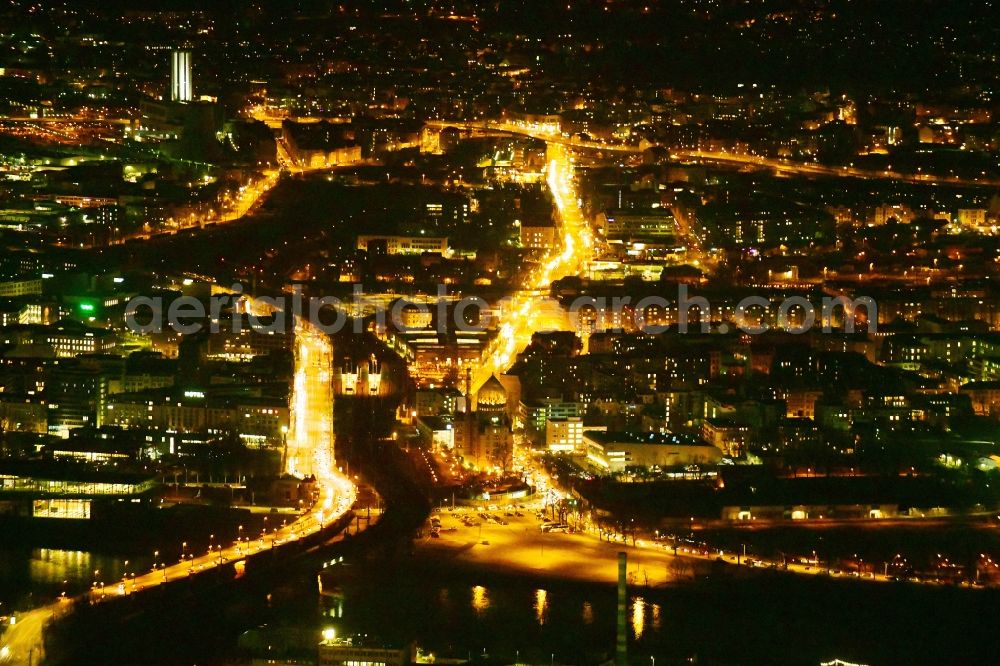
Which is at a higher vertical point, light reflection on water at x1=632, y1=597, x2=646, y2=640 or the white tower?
the white tower

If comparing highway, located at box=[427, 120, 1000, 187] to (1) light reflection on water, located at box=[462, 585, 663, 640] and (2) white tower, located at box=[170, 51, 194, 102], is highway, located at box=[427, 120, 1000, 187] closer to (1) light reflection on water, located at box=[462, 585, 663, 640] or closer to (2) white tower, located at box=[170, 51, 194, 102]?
(2) white tower, located at box=[170, 51, 194, 102]

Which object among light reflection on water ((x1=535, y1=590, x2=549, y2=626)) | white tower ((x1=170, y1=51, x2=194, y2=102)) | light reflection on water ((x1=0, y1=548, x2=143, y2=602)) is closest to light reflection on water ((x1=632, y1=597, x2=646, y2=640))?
light reflection on water ((x1=535, y1=590, x2=549, y2=626))

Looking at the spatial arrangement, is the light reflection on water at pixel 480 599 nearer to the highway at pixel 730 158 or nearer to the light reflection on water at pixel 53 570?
the light reflection on water at pixel 53 570

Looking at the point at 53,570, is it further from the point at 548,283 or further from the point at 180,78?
the point at 180,78

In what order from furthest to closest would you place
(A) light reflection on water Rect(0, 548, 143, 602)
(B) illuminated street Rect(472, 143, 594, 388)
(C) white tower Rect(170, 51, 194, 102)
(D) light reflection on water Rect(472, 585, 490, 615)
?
(C) white tower Rect(170, 51, 194, 102) → (B) illuminated street Rect(472, 143, 594, 388) → (A) light reflection on water Rect(0, 548, 143, 602) → (D) light reflection on water Rect(472, 585, 490, 615)

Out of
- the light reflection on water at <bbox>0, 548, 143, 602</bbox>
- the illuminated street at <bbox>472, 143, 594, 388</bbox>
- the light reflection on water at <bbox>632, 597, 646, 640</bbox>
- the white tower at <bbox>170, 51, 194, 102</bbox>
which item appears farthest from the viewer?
the white tower at <bbox>170, 51, 194, 102</bbox>

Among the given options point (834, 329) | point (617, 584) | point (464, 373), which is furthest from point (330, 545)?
point (834, 329)

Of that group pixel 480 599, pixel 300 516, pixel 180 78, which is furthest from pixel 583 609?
pixel 180 78

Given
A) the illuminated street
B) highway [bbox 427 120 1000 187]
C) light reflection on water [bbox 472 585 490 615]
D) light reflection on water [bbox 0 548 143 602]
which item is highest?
highway [bbox 427 120 1000 187]

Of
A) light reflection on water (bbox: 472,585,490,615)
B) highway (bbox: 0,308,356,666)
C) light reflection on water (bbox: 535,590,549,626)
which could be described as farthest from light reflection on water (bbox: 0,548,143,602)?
light reflection on water (bbox: 535,590,549,626)

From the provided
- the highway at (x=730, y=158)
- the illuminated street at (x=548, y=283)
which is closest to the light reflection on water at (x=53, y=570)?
the illuminated street at (x=548, y=283)

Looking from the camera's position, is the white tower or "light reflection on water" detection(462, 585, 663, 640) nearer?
"light reflection on water" detection(462, 585, 663, 640)
